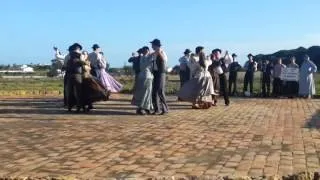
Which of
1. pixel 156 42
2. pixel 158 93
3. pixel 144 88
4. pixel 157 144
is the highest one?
pixel 156 42

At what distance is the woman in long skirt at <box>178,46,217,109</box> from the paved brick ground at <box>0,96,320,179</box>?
1.60 m

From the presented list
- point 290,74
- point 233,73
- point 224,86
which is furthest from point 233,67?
point 224,86

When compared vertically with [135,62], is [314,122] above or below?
below

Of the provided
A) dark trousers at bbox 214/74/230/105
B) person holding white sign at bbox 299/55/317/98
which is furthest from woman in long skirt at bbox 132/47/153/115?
person holding white sign at bbox 299/55/317/98

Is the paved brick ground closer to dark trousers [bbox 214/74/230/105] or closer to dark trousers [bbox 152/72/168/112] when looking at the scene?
dark trousers [bbox 152/72/168/112]

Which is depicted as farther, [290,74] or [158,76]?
[290,74]

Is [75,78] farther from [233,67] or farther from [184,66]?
[233,67]

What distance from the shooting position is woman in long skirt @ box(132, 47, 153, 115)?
623 inches

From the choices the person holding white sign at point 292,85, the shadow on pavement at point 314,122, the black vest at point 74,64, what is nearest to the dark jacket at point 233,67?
the person holding white sign at point 292,85

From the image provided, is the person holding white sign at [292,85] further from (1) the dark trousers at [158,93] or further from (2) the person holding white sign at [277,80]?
(1) the dark trousers at [158,93]

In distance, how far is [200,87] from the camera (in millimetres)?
17781

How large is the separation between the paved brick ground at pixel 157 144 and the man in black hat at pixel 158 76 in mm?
524

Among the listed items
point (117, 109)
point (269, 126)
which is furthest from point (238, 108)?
point (269, 126)

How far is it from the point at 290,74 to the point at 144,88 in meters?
12.2
